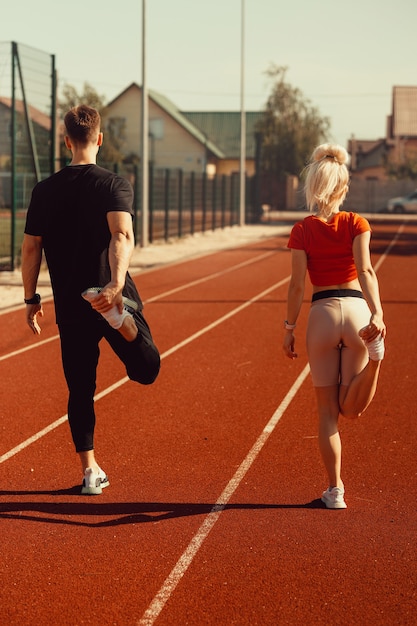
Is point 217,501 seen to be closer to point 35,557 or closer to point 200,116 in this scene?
point 35,557

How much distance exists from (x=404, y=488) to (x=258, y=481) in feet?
2.74

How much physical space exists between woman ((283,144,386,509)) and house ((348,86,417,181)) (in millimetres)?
74068

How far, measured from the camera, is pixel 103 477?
20.2 feet

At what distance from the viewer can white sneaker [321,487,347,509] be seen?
5812 mm

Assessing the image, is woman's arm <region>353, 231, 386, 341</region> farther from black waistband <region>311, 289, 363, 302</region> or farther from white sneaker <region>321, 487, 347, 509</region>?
white sneaker <region>321, 487, 347, 509</region>

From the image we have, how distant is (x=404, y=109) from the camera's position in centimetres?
8175

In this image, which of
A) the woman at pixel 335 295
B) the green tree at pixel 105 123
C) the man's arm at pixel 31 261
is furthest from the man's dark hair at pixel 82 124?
the green tree at pixel 105 123

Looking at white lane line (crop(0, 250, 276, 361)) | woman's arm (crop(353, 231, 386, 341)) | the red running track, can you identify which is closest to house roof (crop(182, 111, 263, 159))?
white lane line (crop(0, 250, 276, 361))

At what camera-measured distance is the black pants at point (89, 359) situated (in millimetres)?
5715

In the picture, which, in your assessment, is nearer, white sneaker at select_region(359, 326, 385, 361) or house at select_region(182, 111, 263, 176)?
white sneaker at select_region(359, 326, 385, 361)

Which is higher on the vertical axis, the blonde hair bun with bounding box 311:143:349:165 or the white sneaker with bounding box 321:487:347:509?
the blonde hair bun with bounding box 311:143:349:165

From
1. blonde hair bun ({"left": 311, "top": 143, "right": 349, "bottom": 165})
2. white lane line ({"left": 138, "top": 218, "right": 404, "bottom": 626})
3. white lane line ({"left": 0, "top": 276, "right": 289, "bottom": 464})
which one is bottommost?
white lane line ({"left": 0, "top": 276, "right": 289, "bottom": 464})

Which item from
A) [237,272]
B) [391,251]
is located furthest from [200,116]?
[237,272]

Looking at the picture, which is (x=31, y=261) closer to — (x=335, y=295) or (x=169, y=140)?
(x=335, y=295)
